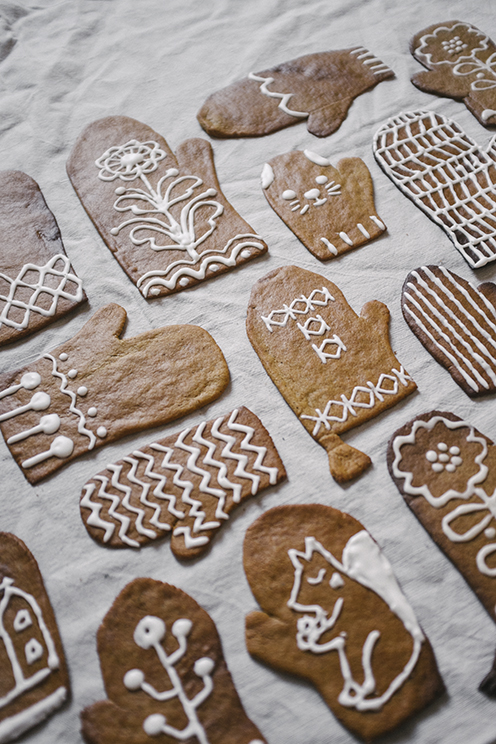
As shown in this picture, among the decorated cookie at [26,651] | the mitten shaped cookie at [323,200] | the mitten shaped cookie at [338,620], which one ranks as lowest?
the mitten shaped cookie at [338,620]

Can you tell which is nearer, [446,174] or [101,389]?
[101,389]

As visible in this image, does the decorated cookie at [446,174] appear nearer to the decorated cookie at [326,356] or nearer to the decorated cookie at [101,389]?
the decorated cookie at [326,356]

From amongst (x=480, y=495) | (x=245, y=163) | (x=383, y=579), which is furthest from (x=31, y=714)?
(x=245, y=163)

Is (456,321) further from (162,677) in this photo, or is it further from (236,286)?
(162,677)

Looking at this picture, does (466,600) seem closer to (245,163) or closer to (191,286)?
(191,286)

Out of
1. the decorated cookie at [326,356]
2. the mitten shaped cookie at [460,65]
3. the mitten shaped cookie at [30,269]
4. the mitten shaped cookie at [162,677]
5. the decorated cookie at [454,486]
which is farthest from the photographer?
the mitten shaped cookie at [460,65]

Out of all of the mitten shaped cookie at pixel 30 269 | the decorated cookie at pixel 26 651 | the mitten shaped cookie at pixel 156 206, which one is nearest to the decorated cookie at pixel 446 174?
the mitten shaped cookie at pixel 156 206

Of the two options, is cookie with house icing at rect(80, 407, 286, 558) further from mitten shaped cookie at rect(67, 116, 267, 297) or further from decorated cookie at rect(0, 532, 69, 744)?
mitten shaped cookie at rect(67, 116, 267, 297)

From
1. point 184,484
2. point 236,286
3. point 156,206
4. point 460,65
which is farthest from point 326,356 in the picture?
point 460,65
